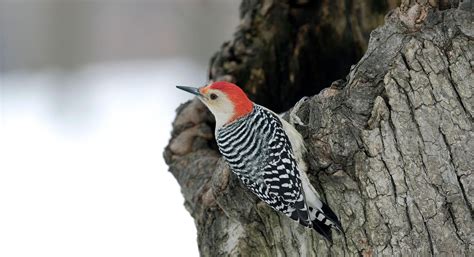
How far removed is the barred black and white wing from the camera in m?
3.60

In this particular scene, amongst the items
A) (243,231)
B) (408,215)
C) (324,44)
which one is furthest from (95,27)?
(408,215)

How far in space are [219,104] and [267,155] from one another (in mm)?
512

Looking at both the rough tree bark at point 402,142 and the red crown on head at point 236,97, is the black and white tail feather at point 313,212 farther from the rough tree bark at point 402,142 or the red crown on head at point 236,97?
the red crown on head at point 236,97

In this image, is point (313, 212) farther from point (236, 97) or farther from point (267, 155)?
point (236, 97)

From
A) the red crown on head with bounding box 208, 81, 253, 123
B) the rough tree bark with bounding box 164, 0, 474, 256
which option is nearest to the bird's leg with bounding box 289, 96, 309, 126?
the rough tree bark with bounding box 164, 0, 474, 256

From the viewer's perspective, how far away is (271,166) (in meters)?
3.80

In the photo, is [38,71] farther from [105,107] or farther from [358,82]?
[358,82]

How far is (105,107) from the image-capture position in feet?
28.2

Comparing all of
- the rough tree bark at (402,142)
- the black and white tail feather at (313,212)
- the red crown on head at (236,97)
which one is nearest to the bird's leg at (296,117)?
the rough tree bark at (402,142)

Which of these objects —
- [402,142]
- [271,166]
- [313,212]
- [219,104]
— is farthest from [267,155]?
[402,142]

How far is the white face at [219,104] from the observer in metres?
4.21

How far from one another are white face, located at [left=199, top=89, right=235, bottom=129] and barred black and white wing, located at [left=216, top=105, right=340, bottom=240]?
0.29 ft

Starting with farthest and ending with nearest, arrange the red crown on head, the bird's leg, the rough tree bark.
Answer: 1. the red crown on head
2. the bird's leg
3. the rough tree bark

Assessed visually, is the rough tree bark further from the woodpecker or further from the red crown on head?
the red crown on head
